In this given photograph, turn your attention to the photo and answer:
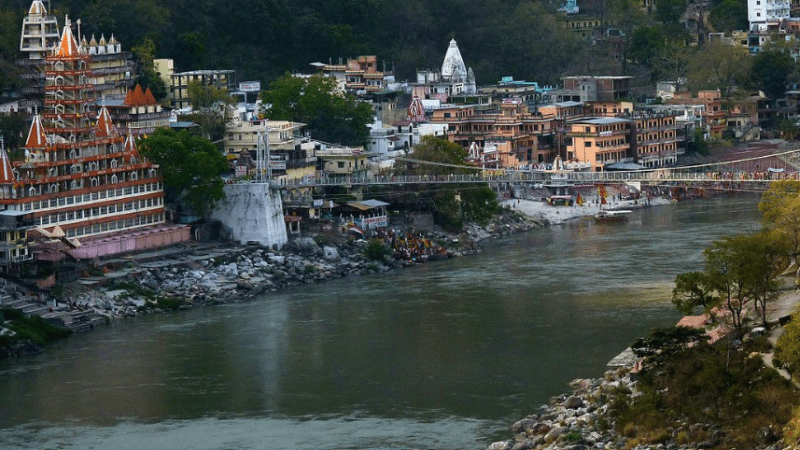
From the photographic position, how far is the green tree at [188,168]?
112ft

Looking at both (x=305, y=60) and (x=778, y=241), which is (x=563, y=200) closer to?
(x=305, y=60)

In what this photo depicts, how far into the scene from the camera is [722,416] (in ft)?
70.3

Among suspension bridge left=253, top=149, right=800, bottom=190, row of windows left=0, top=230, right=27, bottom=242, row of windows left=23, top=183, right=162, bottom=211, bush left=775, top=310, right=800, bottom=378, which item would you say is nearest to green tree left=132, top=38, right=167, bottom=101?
suspension bridge left=253, top=149, right=800, bottom=190

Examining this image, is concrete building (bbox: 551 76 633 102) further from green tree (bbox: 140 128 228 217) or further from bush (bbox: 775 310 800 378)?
bush (bbox: 775 310 800 378)

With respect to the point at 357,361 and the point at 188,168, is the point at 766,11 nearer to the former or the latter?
the point at 188,168

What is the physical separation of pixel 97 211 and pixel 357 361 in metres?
7.60

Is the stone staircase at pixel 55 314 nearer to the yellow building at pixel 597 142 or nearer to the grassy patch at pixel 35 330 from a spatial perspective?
the grassy patch at pixel 35 330

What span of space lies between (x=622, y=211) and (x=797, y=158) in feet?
11.7

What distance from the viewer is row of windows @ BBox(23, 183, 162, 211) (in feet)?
105

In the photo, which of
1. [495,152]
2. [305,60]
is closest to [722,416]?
[495,152]

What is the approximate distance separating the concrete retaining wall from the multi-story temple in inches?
42.5

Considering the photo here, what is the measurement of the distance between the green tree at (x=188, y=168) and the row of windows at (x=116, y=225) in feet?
1.87

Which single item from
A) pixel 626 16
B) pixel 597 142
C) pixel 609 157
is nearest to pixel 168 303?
pixel 597 142

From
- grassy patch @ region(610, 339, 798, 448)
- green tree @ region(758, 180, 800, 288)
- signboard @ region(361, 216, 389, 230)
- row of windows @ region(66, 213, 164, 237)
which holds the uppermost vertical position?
green tree @ region(758, 180, 800, 288)
